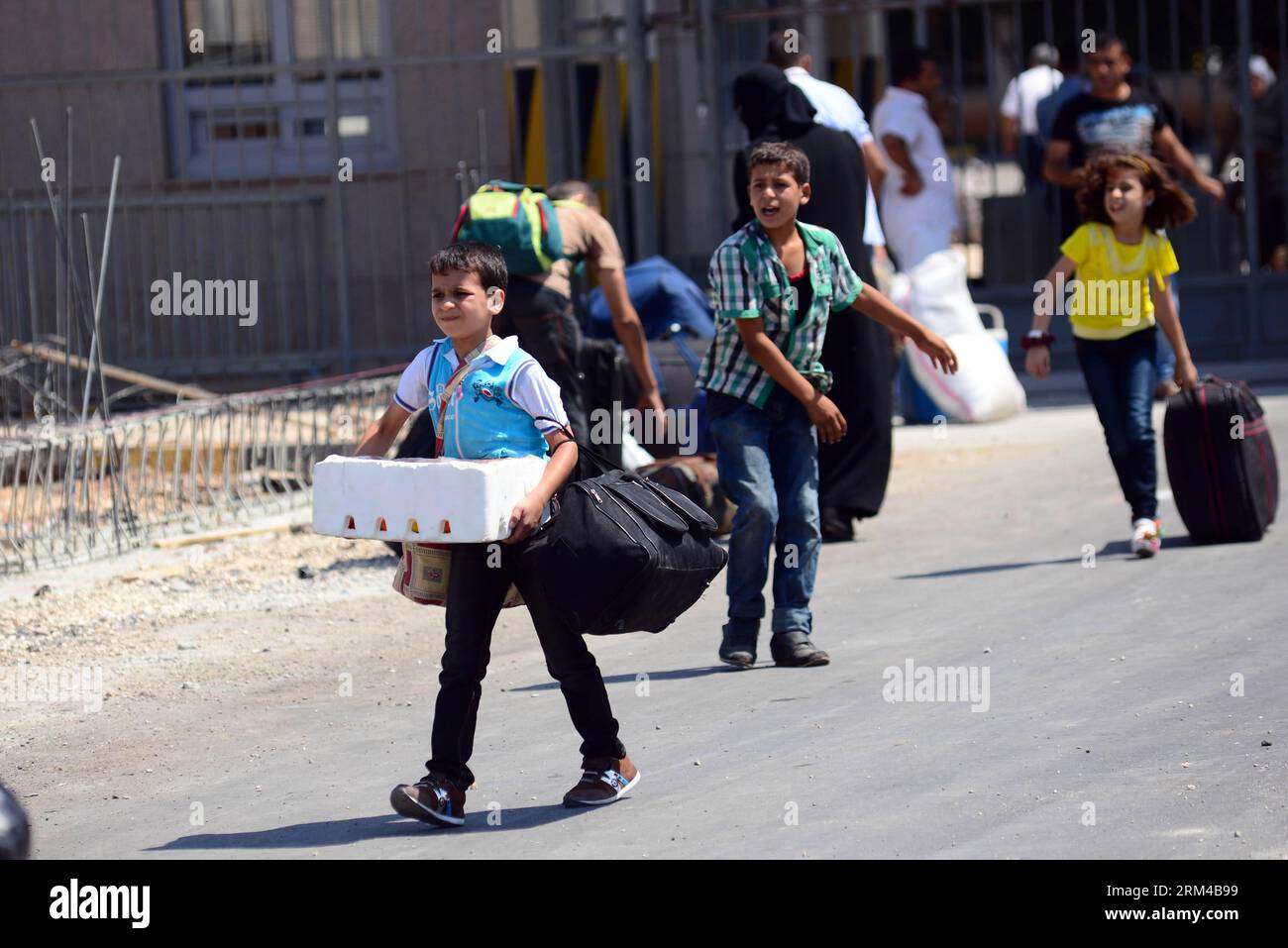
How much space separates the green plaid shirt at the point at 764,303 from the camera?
689 centimetres

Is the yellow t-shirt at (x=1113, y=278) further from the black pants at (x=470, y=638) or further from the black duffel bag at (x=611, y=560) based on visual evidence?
the black pants at (x=470, y=638)

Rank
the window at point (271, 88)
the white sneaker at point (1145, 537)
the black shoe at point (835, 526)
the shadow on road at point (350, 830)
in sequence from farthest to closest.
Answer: the window at point (271, 88)
the black shoe at point (835, 526)
the white sneaker at point (1145, 537)
the shadow on road at point (350, 830)

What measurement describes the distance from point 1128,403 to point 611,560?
421cm

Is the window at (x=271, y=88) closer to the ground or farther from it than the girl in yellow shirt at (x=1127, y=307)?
farther from it

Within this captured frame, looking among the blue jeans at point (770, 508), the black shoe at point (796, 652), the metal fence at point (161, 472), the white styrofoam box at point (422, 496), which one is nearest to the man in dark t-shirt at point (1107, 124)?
the metal fence at point (161, 472)

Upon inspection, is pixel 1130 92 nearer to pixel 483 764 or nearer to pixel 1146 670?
pixel 1146 670

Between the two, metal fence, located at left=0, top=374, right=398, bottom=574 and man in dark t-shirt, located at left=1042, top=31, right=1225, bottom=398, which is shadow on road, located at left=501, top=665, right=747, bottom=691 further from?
man in dark t-shirt, located at left=1042, top=31, right=1225, bottom=398

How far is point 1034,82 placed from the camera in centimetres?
1552

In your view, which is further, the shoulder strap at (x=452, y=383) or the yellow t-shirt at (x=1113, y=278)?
the yellow t-shirt at (x=1113, y=278)

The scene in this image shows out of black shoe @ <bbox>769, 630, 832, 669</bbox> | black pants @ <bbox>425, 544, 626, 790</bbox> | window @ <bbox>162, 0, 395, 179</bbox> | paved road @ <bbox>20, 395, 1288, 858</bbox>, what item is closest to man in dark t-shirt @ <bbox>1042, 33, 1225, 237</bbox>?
paved road @ <bbox>20, 395, 1288, 858</bbox>

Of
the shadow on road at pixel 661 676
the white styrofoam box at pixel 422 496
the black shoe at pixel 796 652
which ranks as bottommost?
the shadow on road at pixel 661 676

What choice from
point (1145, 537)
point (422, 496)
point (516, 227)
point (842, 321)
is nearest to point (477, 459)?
point (422, 496)

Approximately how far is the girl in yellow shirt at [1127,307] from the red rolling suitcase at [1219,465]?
0.12 metres

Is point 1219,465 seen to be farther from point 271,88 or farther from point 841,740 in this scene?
point 271,88
